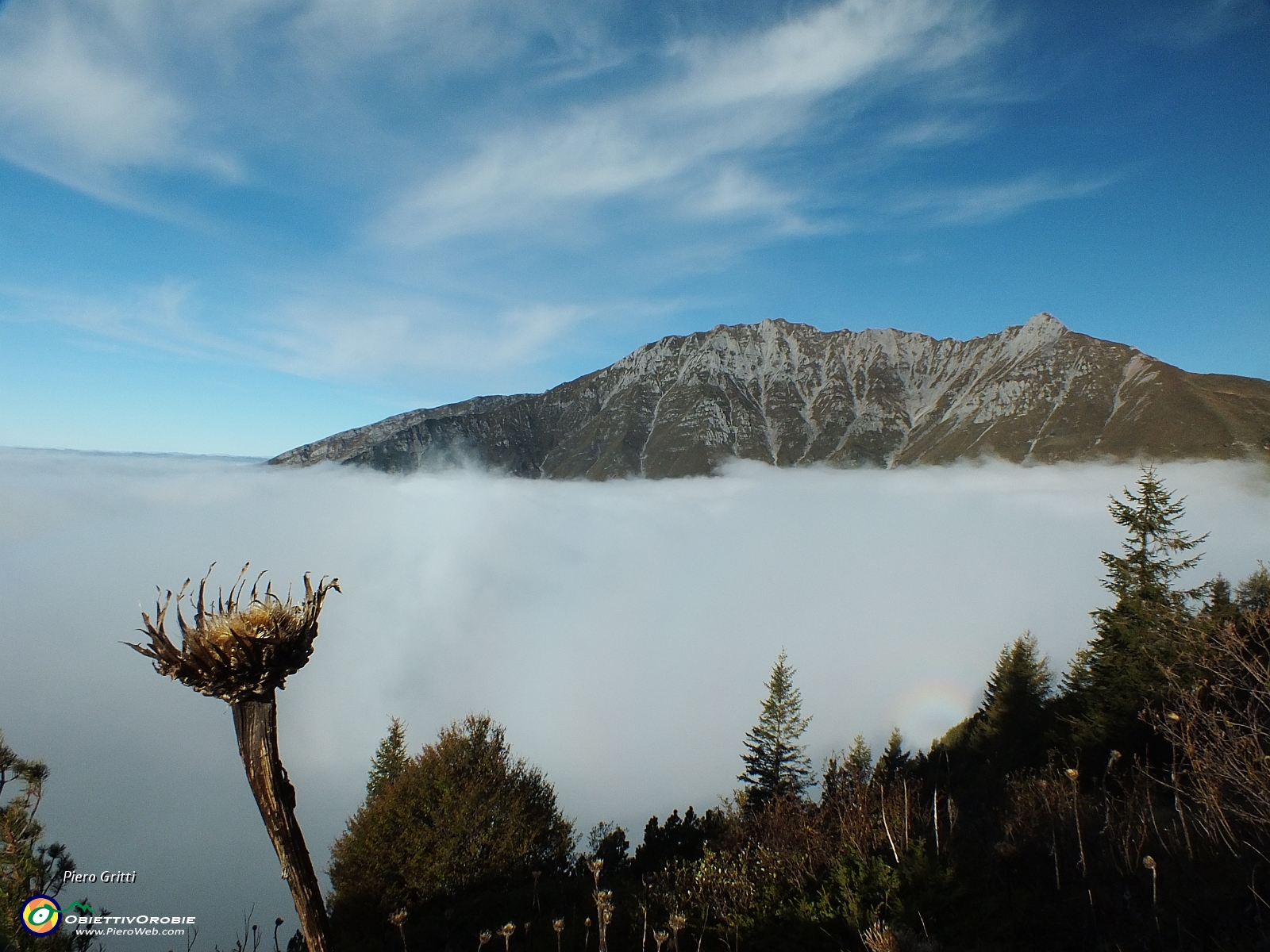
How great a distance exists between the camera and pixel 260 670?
3.65 metres

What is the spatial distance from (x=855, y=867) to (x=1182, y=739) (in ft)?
18.9

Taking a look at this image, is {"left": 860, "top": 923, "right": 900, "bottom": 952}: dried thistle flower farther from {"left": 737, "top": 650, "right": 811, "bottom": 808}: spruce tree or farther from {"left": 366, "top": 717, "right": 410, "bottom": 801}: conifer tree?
{"left": 366, "top": 717, "right": 410, "bottom": 801}: conifer tree

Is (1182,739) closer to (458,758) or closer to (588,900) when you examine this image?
(588,900)

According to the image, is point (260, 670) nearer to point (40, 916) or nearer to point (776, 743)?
point (40, 916)

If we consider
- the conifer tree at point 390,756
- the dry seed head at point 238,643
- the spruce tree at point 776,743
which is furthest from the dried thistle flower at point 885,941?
the conifer tree at point 390,756

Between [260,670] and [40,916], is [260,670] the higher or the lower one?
the higher one

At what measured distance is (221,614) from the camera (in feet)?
12.4

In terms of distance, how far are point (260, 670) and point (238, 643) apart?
0.23 meters

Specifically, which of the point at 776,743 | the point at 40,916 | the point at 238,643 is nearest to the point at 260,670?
the point at 238,643

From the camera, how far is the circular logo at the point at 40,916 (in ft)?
13.9

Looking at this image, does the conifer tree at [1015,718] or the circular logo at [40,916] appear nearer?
the circular logo at [40,916]

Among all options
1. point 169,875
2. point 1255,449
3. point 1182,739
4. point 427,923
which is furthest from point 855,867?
point 1255,449

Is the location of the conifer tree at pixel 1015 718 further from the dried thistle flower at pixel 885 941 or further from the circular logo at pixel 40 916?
the circular logo at pixel 40 916

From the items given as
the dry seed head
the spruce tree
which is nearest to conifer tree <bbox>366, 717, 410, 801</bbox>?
the spruce tree
